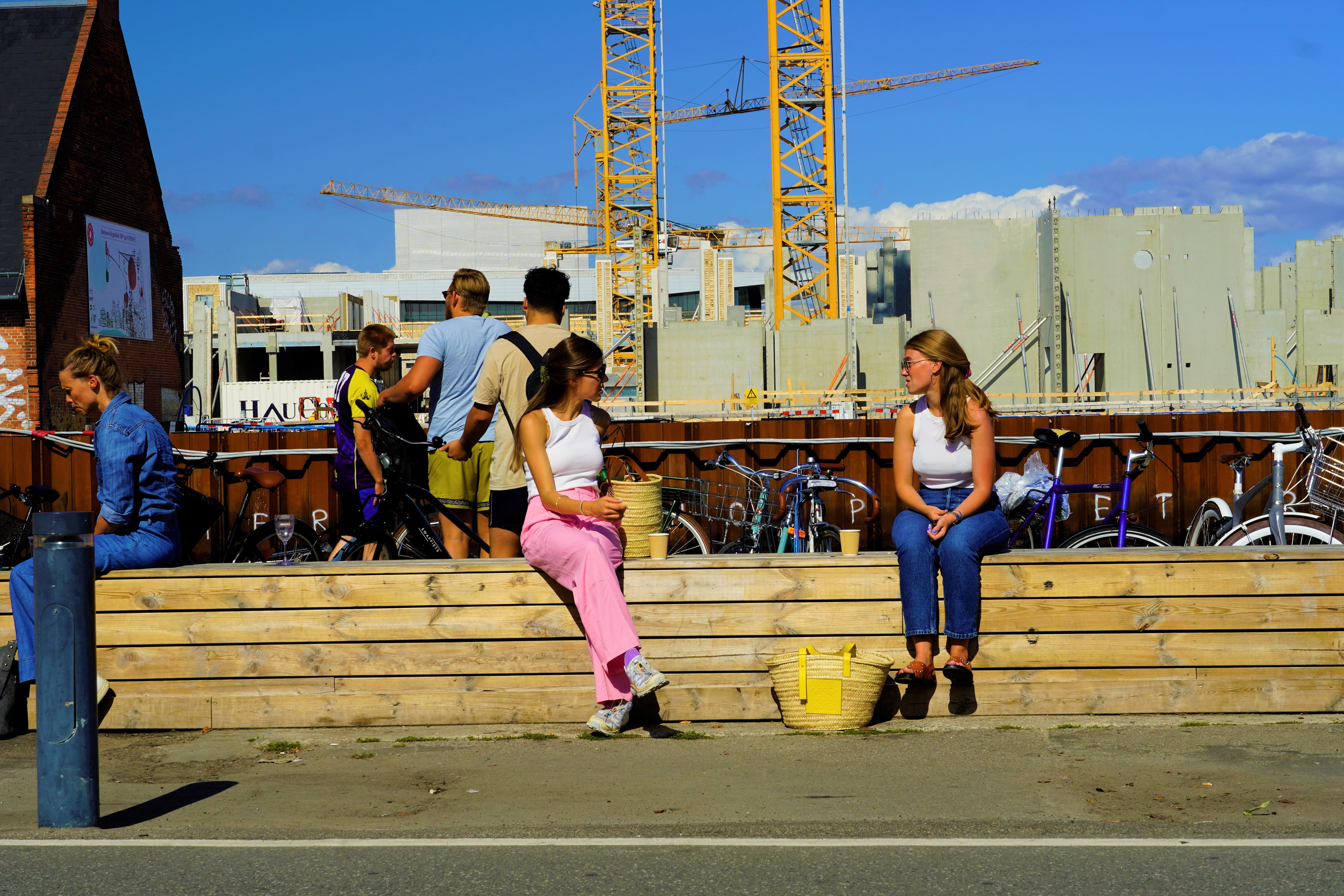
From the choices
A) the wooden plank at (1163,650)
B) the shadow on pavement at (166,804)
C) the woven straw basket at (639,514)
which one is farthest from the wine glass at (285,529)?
the wooden plank at (1163,650)

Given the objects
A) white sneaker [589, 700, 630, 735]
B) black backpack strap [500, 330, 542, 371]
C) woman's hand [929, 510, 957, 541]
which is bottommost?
white sneaker [589, 700, 630, 735]

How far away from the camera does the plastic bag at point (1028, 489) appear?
7.50m

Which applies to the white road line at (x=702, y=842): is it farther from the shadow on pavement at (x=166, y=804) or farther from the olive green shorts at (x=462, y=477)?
the olive green shorts at (x=462, y=477)

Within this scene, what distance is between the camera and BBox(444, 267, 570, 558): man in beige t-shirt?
249 inches

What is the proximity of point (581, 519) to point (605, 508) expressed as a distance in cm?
30

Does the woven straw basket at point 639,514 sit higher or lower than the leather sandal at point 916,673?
higher

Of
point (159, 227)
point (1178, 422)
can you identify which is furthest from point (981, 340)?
point (1178, 422)

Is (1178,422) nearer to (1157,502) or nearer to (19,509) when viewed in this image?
(1157,502)

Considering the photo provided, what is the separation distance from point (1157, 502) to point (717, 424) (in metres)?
4.09

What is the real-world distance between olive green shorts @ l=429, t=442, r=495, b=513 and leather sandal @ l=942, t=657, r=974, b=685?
2795 mm

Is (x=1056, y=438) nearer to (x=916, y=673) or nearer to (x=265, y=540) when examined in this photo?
(x=916, y=673)

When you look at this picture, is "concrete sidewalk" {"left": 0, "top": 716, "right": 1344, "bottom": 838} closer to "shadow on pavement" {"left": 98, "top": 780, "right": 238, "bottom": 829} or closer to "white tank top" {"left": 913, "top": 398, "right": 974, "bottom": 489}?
"shadow on pavement" {"left": 98, "top": 780, "right": 238, "bottom": 829}

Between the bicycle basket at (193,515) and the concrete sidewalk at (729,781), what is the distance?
106 centimetres

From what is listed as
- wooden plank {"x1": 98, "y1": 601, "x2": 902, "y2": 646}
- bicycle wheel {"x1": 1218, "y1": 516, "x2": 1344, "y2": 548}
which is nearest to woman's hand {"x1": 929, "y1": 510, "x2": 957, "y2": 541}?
wooden plank {"x1": 98, "y1": 601, "x2": 902, "y2": 646}
